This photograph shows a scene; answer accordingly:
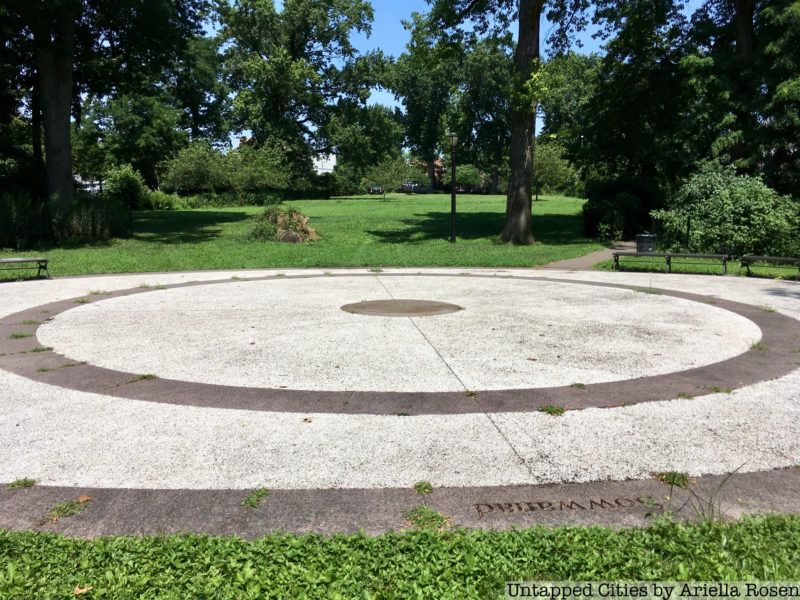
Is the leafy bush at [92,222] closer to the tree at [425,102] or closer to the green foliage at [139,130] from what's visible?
the green foliage at [139,130]

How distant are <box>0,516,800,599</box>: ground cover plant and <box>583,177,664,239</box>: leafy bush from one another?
22.5 meters

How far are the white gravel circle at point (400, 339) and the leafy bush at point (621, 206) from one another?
14.2 m

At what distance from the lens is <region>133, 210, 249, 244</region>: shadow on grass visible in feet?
80.0

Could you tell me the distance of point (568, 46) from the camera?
25016 millimetres

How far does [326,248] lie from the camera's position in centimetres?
2122

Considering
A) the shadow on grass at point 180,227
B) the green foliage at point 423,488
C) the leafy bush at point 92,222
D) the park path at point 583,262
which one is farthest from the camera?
the shadow on grass at point 180,227

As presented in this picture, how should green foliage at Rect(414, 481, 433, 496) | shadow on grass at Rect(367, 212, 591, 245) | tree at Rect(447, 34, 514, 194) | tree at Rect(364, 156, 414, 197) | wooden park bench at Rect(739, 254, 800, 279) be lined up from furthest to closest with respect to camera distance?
tree at Rect(447, 34, 514, 194), tree at Rect(364, 156, 414, 197), shadow on grass at Rect(367, 212, 591, 245), wooden park bench at Rect(739, 254, 800, 279), green foliage at Rect(414, 481, 433, 496)

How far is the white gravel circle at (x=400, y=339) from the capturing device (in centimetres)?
575

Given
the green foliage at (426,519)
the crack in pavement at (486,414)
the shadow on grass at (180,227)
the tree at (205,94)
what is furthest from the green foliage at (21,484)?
the tree at (205,94)

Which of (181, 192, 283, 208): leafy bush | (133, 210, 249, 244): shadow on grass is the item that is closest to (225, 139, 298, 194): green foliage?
(181, 192, 283, 208): leafy bush

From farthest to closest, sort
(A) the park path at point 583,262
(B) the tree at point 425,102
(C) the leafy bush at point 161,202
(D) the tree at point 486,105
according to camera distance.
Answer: (B) the tree at point 425,102 → (D) the tree at point 486,105 → (C) the leafy bush at point 161,202 → (A) the park path at point 583,262

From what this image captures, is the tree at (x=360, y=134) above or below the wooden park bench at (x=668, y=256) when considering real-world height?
above

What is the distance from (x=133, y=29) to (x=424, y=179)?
69603 millimetres

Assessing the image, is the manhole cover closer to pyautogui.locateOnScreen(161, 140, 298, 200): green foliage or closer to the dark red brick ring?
the dark red brick ring
